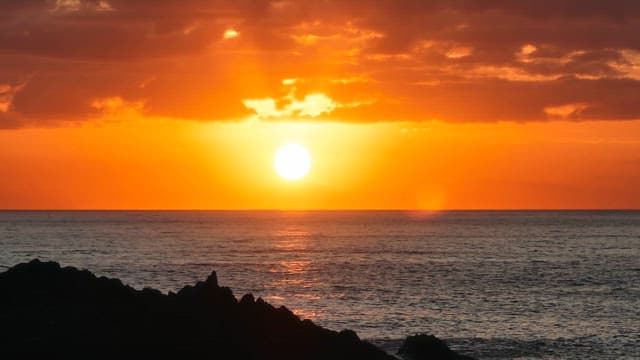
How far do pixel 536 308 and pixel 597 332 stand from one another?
1430 centimetres

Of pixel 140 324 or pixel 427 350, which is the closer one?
pixel 140 324

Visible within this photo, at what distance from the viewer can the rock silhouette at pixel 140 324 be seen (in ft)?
130

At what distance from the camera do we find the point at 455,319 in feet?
246

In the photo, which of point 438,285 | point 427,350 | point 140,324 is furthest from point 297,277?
point 140,324

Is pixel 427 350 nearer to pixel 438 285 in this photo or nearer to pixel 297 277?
pixel 438 285

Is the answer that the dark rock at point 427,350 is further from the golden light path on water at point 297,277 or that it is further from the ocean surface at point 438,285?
the golden light path on water at point 297,277

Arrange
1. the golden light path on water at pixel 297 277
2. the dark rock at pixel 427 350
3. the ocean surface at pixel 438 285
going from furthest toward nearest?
the golden light path on water at pixel 297 277 < the ocean surface at pixel 438 285 < the dark rock at pixel 427 350

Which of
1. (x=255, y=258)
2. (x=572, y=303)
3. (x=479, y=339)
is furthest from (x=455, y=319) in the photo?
(x=255, y=258)

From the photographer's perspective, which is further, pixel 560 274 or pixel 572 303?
pixel 560 274

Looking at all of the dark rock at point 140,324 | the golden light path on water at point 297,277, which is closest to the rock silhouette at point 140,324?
the dark rock at point 140,324

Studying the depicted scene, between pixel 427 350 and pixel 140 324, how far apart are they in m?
16.0

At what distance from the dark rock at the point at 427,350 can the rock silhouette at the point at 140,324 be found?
497 cm

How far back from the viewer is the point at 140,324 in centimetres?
4203

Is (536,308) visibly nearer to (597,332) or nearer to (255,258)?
(597,332)
